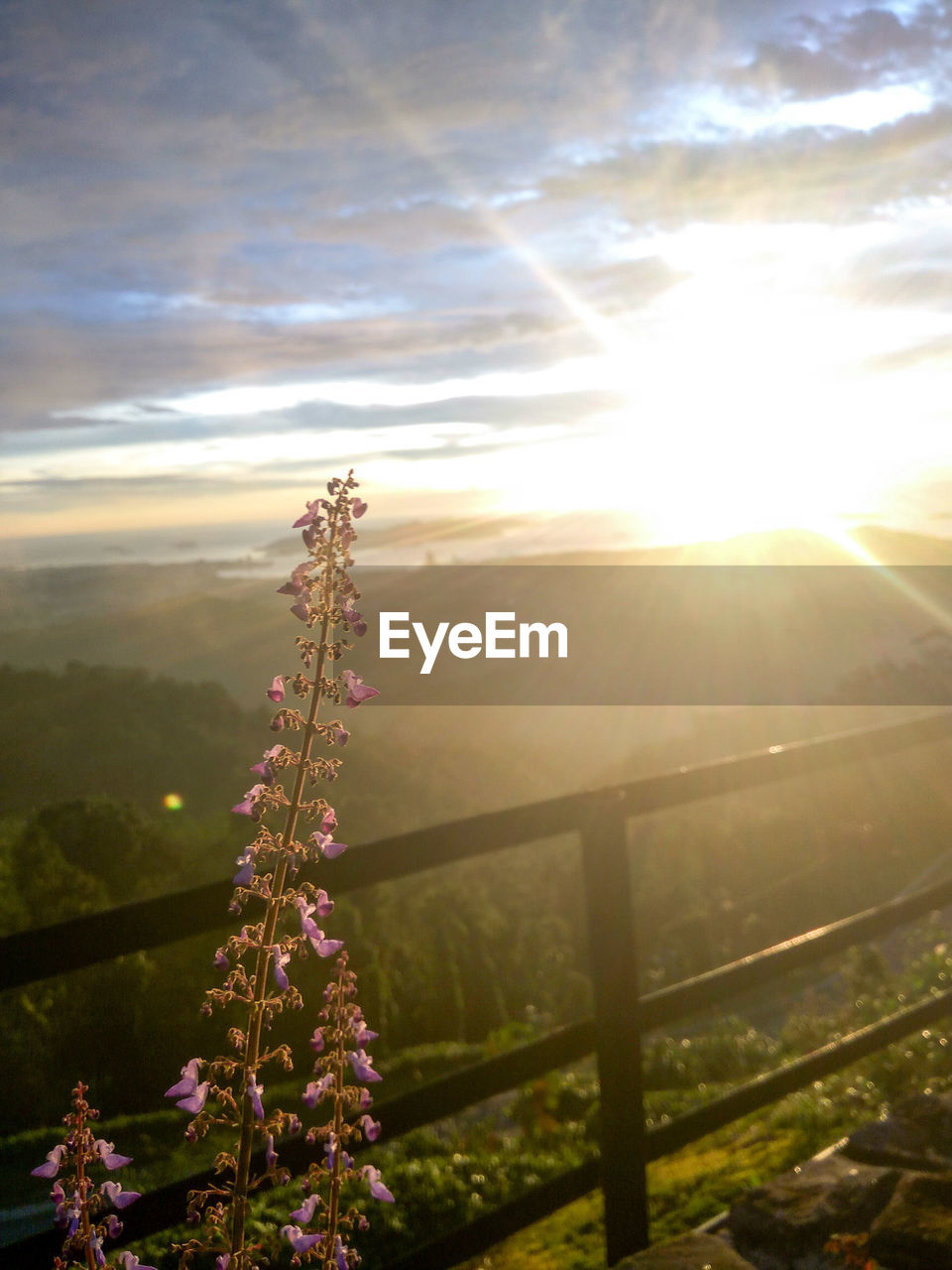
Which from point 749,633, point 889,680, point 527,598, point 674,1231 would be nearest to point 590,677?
point 527,598

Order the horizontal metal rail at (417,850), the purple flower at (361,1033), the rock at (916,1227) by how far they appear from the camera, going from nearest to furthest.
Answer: the purple flower at (361,1033) < the horizontal metal rail at (417,850) < the rock at (916,1227)

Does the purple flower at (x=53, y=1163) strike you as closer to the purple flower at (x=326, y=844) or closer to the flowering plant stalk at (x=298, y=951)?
the flowering plant stalk at (x=298, y=951)

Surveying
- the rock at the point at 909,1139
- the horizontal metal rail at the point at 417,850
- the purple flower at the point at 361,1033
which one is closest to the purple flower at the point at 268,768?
the purple flower at the point at 361,1033

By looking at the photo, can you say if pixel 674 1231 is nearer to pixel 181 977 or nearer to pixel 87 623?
pixel 181 977

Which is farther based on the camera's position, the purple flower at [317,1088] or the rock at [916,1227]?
the rock at [916,1227]

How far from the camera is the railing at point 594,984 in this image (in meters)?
2.19

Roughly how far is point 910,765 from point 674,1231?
982cm

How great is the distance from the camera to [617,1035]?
3004 mm

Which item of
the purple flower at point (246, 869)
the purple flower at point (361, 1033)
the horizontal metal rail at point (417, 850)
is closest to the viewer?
the purple flower at point (246, 869)

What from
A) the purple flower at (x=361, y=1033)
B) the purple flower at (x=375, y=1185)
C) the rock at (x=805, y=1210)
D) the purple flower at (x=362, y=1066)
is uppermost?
the purple flower at (x=361, y=1033)

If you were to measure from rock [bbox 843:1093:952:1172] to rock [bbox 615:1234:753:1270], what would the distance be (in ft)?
1.95

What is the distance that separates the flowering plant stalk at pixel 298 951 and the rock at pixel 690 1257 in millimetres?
1198

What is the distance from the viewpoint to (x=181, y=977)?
5008mm

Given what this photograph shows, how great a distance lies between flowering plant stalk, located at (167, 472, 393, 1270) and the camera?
128cm
